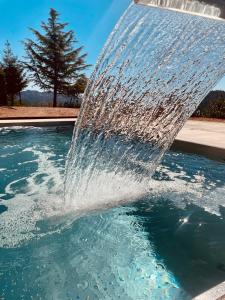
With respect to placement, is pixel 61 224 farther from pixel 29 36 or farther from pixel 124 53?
pixel 29 36

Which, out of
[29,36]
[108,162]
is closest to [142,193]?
[108,162]

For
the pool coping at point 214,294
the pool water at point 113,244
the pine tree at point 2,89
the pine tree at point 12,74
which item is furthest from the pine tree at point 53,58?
the pool coping at point 214,294

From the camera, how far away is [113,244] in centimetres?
368

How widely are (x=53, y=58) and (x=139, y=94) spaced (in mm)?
25924

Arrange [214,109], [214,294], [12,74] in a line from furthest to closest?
[12,74]
[214,109]
[214,294]

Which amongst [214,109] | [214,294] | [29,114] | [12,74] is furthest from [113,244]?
[12,74]

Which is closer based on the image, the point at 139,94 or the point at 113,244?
the point at 113,244

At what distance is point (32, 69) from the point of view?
29641 mm

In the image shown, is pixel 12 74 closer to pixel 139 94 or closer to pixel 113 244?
pixel 139 94

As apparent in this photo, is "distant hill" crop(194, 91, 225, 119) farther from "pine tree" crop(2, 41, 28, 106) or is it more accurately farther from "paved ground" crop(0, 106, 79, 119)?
"pine tree" crop(2, 41, 28, 106)

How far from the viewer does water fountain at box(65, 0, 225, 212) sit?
14.5ft

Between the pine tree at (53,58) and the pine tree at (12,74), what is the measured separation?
63.4 inches

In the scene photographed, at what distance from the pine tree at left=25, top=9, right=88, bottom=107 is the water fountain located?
2373 centimetres

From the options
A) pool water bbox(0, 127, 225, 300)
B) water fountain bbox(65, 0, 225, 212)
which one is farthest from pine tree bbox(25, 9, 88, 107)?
pool water bbox(0, 127, 225, 300)
